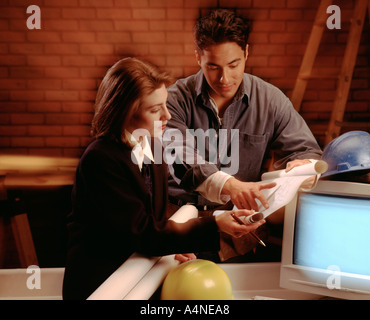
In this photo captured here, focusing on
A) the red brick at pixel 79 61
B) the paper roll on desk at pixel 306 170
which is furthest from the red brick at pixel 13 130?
the paper roll on desk at pixel 306 170

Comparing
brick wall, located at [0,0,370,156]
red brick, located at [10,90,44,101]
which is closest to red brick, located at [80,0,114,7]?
brick wall, located at [0,0,370,156]

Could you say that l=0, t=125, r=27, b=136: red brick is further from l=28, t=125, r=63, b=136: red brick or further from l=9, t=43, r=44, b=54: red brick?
l=9, t=43, r=44, b=54: red brick

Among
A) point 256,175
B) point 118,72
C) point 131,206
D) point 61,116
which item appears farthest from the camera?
point 61,116

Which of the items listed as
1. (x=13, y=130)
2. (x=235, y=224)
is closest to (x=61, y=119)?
→ (x=13, y=130)

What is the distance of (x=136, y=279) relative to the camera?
2.89ft

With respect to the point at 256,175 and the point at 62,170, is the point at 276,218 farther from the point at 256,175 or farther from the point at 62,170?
the point at 62,170

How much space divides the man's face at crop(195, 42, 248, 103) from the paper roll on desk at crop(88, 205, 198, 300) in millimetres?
768

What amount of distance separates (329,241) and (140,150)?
554 millimetres

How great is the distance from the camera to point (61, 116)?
109 inches

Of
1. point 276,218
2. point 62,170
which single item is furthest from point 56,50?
point 276,218

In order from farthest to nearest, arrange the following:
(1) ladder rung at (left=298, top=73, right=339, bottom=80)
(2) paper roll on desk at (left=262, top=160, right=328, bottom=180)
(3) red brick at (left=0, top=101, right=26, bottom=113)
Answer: (3) red brick at (left=0, top=101, right=26, bottom=113)
(1) ladder rung at (left=298, top=73, right=339, bottom=80)
(2) paper roll on desk at (left=262, top=160, right=328, bottom=180)

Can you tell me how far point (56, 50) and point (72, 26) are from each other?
20 centimetres

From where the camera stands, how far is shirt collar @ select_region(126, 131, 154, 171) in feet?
3.52

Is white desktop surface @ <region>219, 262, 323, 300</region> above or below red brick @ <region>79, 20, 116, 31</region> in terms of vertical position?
below
